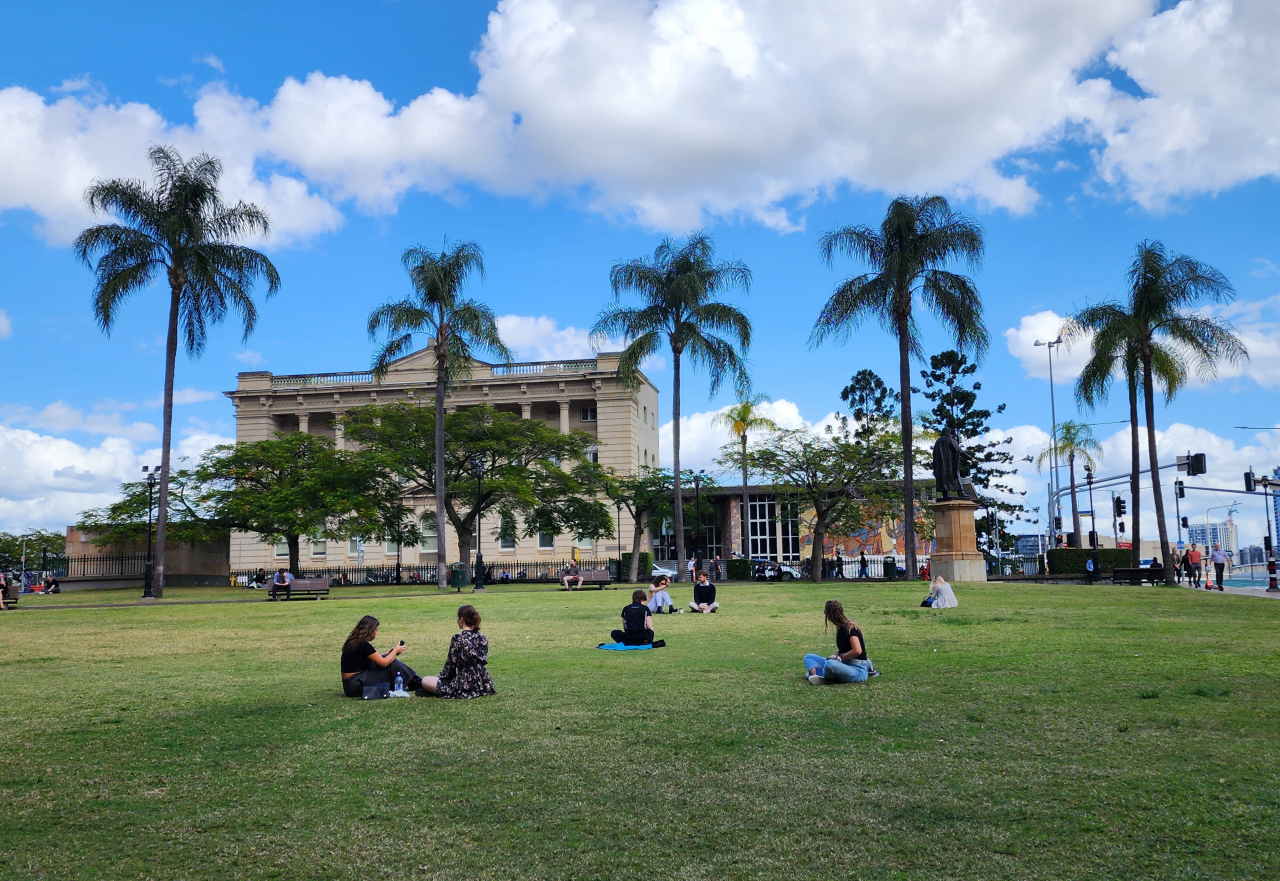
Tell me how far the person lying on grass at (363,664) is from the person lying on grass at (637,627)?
457 centimetres

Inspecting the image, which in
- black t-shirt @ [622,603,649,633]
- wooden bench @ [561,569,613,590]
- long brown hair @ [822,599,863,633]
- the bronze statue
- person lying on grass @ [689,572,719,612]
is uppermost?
the bronze statue

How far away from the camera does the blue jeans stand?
984 centimetres

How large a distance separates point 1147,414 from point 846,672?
30274mm

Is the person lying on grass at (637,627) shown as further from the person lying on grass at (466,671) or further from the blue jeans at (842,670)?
the person lying on grass at (466,671)

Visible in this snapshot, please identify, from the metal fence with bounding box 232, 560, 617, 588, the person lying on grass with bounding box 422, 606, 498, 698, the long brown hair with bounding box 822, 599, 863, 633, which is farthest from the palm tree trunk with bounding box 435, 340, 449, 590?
the person lying on grass with bounding box 422, 606, 498, 698

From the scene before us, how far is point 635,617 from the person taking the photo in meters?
14.0

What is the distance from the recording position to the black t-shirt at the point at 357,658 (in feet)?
31.9

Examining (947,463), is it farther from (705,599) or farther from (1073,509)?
(1073,509)

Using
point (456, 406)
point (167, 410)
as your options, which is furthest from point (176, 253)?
point (456, 406)

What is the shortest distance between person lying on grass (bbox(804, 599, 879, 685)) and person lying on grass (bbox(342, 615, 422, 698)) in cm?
396

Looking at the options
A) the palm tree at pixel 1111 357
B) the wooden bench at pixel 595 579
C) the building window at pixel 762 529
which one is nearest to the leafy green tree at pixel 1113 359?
the palm tree at pixel 1111 357

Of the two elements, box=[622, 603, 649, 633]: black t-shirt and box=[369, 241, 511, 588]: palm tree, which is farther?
box=[369, 241, 511, 588]: palm tree

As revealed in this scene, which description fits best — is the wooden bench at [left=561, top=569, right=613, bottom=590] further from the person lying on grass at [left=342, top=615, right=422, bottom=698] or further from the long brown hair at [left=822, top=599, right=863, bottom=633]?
the person lying on grass at [left=342, top=615, right=422, bottom=698]

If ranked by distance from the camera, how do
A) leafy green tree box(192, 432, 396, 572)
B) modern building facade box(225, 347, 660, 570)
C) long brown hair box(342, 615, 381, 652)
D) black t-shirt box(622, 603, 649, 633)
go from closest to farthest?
long brown hair box(342, 615, 381, 652) → black t-shirt box(622, 603, 649, 633) → leafy green tree box(192, 432, 396, 572) → modern building facade box(225, 347, 660, 570)
